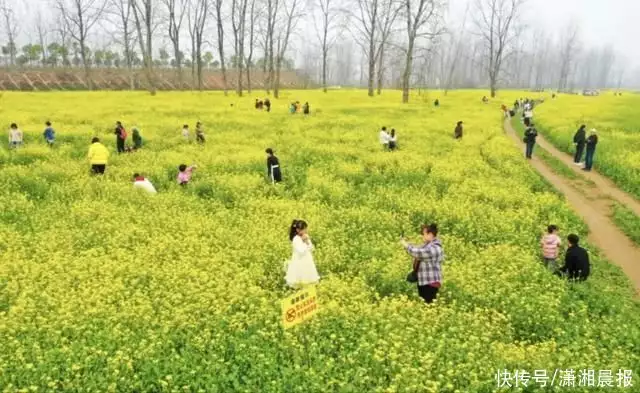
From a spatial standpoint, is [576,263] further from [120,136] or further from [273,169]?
[120,136]

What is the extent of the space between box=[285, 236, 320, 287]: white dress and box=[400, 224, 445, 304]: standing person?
2.02m

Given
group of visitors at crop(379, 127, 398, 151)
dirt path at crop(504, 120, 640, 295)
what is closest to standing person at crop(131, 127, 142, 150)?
group of visitors at crop(379, 127, 398, 151)

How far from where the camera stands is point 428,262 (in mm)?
10219

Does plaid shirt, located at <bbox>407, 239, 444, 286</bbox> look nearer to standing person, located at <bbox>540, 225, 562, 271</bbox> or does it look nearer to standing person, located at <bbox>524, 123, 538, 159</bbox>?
standing person, located at <bbox>540, 225, 562, 271</bbox>

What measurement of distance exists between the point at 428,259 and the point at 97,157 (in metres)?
16.0

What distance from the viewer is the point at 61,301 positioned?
995 centimetres

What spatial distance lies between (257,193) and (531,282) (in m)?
10.5

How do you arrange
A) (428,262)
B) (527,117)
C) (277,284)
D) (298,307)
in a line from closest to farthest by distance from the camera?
(298,307)
(428,262)
(277,284)
(527,117)

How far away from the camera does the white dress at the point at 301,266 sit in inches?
419

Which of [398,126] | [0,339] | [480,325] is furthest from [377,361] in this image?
[398,126]

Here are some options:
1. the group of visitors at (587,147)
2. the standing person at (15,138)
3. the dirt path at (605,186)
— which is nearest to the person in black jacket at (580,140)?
the group of visitors at (587,147)

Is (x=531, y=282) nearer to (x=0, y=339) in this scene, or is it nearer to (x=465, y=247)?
(x=465, y=247)

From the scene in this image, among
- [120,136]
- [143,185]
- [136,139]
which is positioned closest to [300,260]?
[143,185]

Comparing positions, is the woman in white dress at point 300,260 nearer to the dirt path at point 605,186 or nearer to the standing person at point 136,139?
the dirt path at point 605,186
